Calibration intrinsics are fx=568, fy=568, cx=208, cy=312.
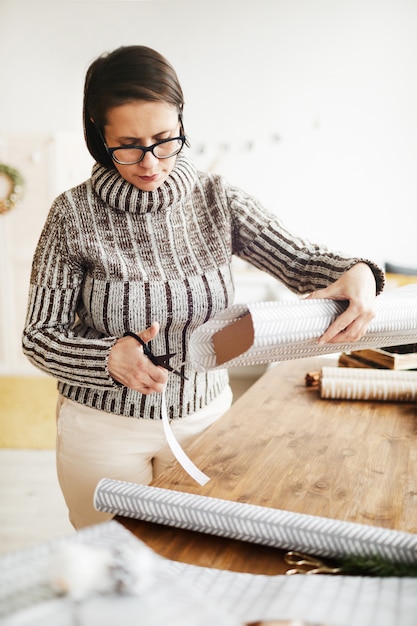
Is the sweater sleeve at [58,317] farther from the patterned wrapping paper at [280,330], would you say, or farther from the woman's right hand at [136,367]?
the patterned wrapping paper at [280,330]

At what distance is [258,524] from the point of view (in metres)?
0.76

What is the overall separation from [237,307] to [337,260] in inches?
15.5

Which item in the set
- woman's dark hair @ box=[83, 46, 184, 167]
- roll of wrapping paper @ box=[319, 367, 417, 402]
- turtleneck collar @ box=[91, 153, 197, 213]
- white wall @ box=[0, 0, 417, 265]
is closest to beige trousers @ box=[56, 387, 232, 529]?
roll of wrapping paper @ box=[319, 367, 417, 402]

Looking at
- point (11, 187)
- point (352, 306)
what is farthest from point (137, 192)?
point (11, 187)

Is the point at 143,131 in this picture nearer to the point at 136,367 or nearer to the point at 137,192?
the point at 137,192

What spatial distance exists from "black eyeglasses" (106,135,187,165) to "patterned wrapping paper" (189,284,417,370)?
49 cm

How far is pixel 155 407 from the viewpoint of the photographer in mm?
1273

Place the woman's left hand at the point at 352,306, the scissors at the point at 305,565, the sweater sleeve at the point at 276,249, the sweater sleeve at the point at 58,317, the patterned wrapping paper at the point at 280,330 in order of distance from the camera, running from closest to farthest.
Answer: the scissors at the point at 305,565 < the patterned wrapping paper at the point at 280,330 < the woman's left hand at the point at 352,306 < the sweater sleeve at the point at 58,317 < the sweater sleeve at the point at 276,249

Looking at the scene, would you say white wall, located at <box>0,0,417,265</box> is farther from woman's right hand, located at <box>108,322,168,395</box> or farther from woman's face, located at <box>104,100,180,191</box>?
woman's right hand, located at <box>108,322,168,395</box>

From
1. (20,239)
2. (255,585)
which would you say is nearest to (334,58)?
(20,239)

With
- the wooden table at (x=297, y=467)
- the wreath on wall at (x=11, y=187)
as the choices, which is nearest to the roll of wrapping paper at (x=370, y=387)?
the wooden table at (x=297, y=467)

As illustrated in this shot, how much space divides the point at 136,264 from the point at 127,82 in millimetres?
385

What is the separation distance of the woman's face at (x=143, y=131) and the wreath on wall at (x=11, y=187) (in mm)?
3690

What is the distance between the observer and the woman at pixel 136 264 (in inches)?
46.6
